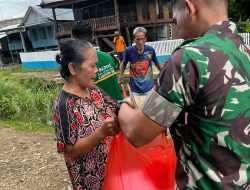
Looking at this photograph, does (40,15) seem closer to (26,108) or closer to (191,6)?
(26,108)

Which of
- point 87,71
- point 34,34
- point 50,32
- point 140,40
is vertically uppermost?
point 87,71

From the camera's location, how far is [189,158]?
1234 millimetres

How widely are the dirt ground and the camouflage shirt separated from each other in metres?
3.01

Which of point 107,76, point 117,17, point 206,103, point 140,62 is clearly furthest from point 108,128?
point 117,17

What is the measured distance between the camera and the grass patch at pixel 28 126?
635 centimetres

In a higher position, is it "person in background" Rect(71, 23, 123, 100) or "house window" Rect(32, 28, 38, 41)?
"person in background" Rect(71, 23, 123, 100)

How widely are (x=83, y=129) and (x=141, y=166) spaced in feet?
1.33

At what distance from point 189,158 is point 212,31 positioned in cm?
47

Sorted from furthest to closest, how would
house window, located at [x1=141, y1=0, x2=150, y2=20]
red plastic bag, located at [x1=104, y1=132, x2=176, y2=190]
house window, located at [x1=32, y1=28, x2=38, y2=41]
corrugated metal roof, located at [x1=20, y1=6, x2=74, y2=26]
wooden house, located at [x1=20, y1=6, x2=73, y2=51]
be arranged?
house window, located at [x1=32, y1=28, x2=38, y2=41] < wooden house, located at [x1=20, y1=6, x2=73, y2=51] < corrugated metal roof, located at [x1=20, y1=6, x2=74, y2=26] < house window, located at [x1=141, y1=0, x2=150, y2=20] < red plastic bag, located at [x1=104, y1=132, x2=176, y2=190]

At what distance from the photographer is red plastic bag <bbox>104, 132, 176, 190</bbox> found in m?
1.84

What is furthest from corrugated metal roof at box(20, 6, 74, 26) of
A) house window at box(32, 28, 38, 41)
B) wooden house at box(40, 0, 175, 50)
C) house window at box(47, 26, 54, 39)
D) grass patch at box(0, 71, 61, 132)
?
grass patch at box(0, 71, 61, 132)

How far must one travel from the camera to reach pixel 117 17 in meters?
18.2

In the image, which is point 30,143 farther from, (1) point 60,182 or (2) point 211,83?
(2) point 211,83

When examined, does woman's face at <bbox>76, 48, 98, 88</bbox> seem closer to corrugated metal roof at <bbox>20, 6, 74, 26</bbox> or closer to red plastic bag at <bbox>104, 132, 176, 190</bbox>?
red plastic bag at <bbox>104, 132, 176, 190</bbox>
